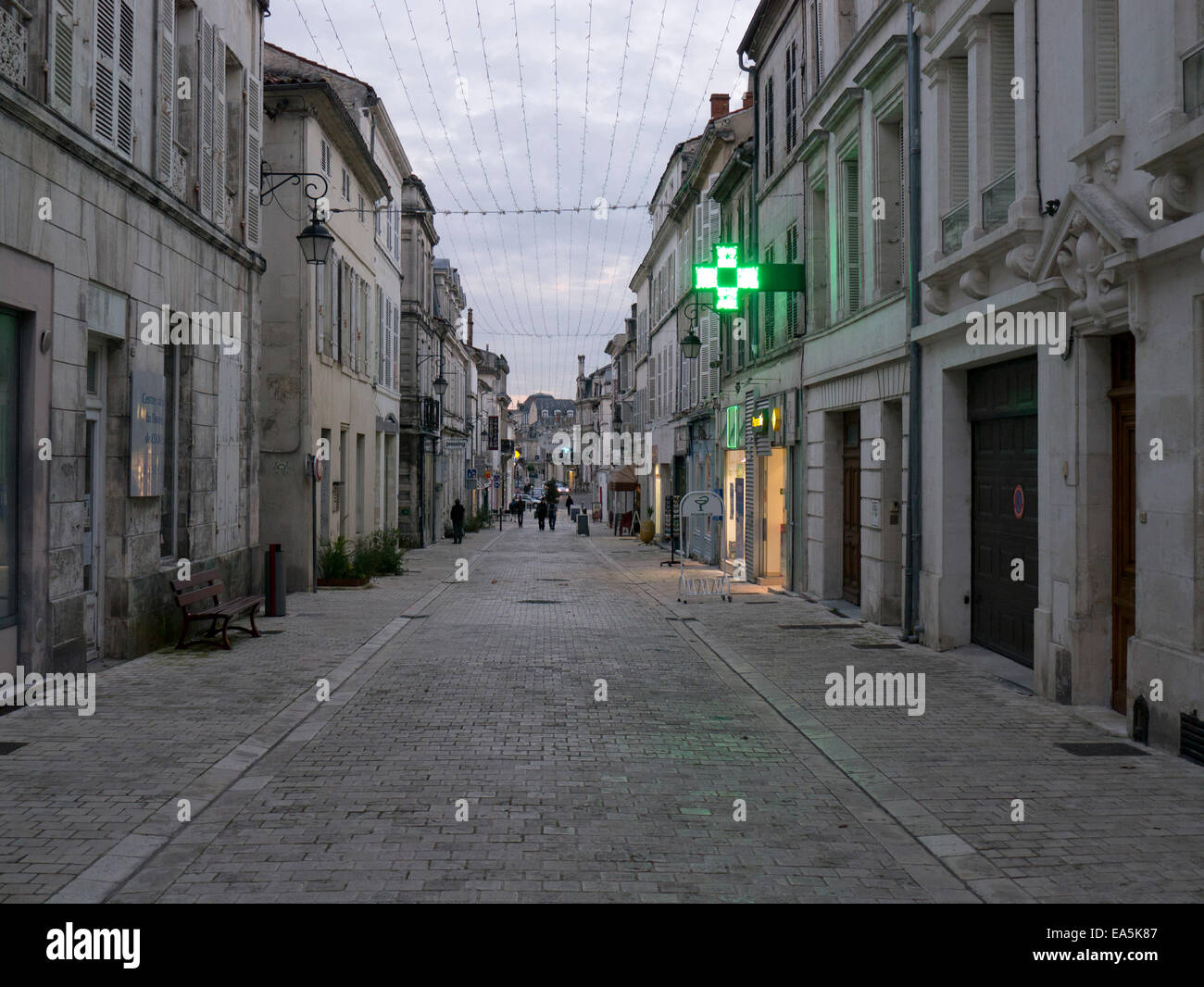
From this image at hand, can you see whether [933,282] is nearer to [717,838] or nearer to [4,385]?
[717,838]

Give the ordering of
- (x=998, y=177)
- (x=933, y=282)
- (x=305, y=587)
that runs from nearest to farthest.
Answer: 1. (x=998, y=177)
2. (x=933, y=282)
3. (x=305, y=587)

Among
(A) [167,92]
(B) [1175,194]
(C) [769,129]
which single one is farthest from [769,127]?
(B) [1175,194]

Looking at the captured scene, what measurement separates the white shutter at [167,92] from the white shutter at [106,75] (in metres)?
1.27

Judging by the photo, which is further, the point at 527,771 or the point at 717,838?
the point at 527,771

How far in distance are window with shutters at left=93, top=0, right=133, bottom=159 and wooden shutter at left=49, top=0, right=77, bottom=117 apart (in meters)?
0.53

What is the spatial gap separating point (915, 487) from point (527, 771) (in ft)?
25.2

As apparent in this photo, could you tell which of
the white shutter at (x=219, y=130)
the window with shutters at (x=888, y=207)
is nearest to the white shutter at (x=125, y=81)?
the white shutter at (x=219, y=130)

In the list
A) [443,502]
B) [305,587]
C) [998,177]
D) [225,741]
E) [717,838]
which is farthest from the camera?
[443,502]

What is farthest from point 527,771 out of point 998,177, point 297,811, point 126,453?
point 998,177

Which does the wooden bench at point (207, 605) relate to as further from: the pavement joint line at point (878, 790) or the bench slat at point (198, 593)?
the pavement joint line at point (878, 790)

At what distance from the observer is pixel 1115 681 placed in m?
8.62

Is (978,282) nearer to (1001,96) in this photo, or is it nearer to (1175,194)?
(1001,96)

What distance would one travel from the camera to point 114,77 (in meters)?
10.6

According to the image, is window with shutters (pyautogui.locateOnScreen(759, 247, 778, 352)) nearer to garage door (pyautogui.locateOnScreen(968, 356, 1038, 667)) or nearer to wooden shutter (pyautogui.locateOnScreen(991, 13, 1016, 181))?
garage door (pyautogui.locateOnScreen(968, 356, 1038, 667))
